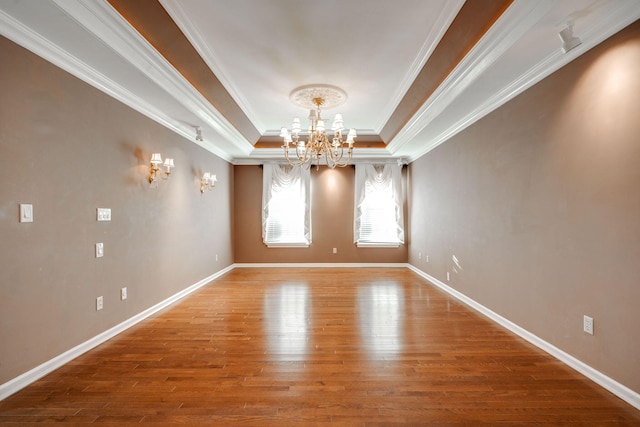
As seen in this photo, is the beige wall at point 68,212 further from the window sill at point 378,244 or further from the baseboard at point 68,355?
the window sill at point 378,244

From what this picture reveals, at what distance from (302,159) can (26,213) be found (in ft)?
10.1

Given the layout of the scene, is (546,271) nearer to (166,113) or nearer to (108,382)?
(108,382)

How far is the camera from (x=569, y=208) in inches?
98.0

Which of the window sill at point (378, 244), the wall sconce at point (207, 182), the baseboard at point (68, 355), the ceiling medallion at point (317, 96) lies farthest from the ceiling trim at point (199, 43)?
the window sill at point (378, 244)

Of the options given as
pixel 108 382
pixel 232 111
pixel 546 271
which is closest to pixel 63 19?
pixel 232 111

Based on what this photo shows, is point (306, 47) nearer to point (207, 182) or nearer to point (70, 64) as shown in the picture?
point (70, 64)

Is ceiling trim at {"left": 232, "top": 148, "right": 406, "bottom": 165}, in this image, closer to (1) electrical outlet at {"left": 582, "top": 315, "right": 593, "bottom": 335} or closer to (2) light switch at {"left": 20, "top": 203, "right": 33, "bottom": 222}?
(2) light switch at {"left": 20, "top": 203, "right": 33, "bottom": 222}

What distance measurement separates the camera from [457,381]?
2.25m

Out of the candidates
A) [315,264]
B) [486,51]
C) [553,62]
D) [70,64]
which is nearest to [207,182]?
[70,64]

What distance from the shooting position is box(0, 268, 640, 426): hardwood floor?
1897mm

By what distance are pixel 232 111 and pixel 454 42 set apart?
2.94 meters

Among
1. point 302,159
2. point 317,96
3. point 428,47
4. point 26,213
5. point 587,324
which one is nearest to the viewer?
point 26,213

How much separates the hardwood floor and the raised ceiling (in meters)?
2.52

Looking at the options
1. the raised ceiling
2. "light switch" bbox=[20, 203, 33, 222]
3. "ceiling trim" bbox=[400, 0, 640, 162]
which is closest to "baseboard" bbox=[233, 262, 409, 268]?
"ceiling trim" bbox=[400, 0, 640, 162]
